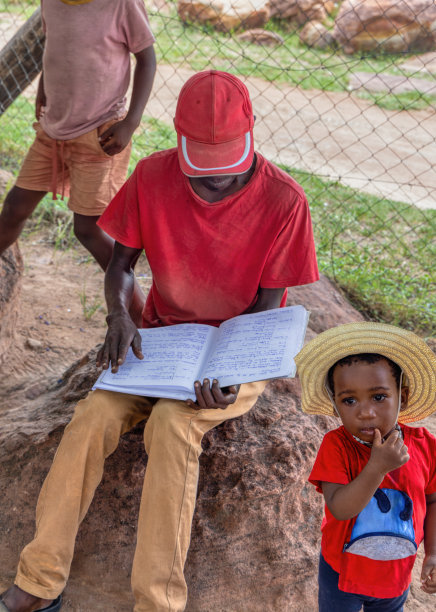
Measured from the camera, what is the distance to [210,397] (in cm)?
199

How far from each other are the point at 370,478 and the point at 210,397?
0.55 meters

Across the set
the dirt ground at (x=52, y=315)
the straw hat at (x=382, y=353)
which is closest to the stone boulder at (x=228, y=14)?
the dirt ground at (x=52, y=315)

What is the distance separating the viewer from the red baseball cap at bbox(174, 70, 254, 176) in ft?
7.05

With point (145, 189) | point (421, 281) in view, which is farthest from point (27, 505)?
point (421, 281)

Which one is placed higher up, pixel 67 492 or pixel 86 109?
pixel 86 109

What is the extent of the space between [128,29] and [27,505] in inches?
76.1

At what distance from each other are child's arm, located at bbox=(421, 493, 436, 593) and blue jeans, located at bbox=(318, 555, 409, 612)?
111 millimetres

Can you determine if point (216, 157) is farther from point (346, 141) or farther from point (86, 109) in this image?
point (346, 141)

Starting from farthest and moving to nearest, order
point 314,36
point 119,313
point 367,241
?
1. point 314,36
2. point 367,241
3. point 119,313

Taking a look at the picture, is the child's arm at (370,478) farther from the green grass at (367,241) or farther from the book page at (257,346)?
the green grass at (367,241)

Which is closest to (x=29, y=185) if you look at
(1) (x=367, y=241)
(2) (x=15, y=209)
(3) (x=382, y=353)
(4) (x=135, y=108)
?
(2) (x=15, y=209)

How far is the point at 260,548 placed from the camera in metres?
Result: 2.27

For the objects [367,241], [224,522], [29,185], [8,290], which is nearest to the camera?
[224,522]

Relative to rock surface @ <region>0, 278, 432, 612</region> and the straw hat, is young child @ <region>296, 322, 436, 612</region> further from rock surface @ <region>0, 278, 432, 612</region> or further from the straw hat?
rock surface @ <region>0, 278, 432, 612</region>
